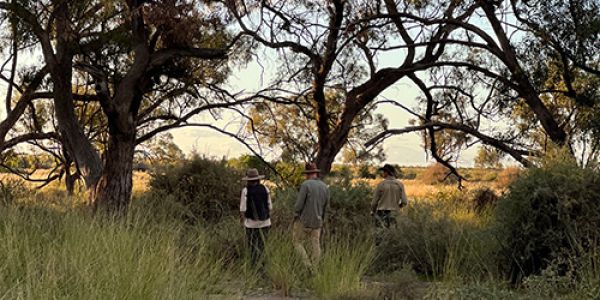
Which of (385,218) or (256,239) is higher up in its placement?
(385,218)

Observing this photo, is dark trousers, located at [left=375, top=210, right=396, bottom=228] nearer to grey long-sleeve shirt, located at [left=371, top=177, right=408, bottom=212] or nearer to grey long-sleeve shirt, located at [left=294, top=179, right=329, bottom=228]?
grey long-sleeve shirt, located at [left=371, top=177, right=408, bottom=212]

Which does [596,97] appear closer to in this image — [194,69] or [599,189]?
[599,189]

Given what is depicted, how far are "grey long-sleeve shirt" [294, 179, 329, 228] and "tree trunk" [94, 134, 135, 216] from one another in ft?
17.1

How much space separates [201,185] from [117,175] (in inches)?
168

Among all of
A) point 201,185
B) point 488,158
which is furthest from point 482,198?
point 201,185

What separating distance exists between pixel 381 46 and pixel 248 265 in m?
9.18

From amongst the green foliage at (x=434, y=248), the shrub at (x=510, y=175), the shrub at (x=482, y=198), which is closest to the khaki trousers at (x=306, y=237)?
the green foliage at (x=434, y=248)

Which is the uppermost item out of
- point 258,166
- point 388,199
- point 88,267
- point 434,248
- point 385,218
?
point 258,166

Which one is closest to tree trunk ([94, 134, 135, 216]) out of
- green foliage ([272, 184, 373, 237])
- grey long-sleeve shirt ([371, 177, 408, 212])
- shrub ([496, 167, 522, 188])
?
green foliage ([272, 184, 373, 237])

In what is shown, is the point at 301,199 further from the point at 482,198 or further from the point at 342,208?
the point at 482,198

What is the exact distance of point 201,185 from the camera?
18891 mm

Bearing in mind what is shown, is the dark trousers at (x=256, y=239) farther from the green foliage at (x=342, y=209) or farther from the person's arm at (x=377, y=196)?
the person's arm at (x=377, y=196)

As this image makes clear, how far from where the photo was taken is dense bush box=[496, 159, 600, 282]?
9484 mm

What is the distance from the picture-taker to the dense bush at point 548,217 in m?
9.48
